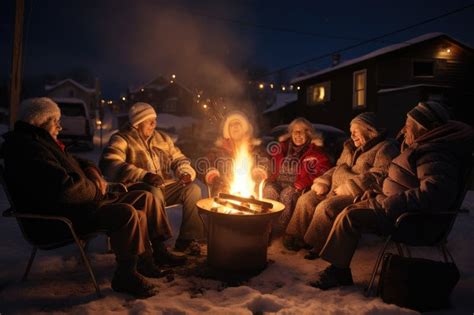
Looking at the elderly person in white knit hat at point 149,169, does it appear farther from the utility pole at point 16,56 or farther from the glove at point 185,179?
the utility pole at point 16,56

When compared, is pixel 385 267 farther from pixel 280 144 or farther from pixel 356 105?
pixel 356 105

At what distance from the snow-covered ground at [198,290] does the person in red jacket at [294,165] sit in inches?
27.5

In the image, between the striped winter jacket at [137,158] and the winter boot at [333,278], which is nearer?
the winter boot at [333,278]

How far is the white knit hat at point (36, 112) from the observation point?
10.1 ft

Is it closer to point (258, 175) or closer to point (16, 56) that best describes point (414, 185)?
point (258, 175)

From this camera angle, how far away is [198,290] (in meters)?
3.30

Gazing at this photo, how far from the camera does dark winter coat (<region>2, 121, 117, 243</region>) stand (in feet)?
9.27

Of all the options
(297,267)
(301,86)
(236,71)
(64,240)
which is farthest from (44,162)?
(236,71)

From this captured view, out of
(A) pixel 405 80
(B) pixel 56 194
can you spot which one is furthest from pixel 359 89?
(B) pixel 56 194

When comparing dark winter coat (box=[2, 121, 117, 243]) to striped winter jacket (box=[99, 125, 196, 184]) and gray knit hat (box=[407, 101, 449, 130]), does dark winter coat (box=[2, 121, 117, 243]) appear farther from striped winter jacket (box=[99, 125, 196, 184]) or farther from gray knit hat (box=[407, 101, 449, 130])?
gray knit hat (box=[407, 101, 449, 130])

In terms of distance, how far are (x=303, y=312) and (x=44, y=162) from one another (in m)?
2.27

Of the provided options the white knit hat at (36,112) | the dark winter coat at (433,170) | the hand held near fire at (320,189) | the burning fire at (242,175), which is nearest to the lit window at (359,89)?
the burning fire at (242,175)

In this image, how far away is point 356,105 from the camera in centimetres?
1916

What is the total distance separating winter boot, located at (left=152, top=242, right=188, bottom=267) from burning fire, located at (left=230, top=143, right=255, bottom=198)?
950mm
